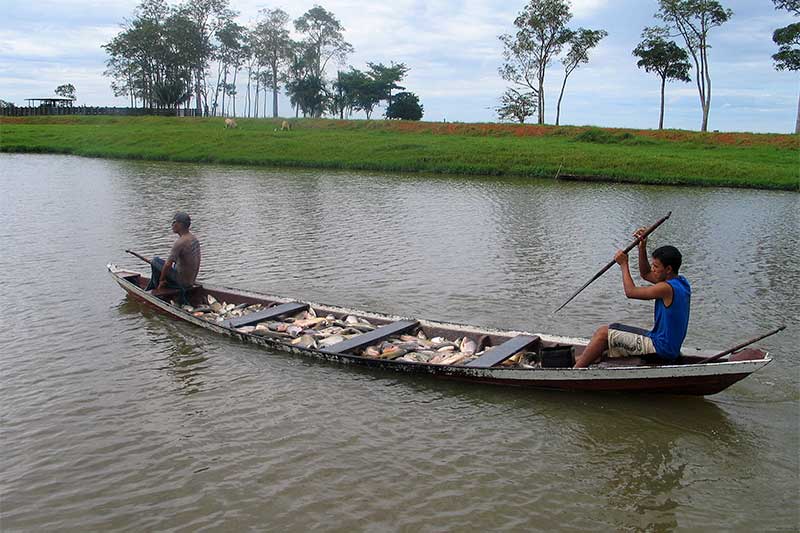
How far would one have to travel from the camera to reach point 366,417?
25.7 feet

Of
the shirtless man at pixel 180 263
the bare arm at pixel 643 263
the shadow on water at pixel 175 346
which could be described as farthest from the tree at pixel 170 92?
the bare arm at pixel 643 263

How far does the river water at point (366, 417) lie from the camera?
6.10 m

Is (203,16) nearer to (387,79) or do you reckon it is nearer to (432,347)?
(387,79)

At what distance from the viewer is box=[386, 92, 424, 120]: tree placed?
69.6 meters

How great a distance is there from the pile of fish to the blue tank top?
174cm

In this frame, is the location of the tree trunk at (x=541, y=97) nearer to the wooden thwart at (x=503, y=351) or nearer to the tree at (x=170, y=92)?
the tree at (x=170, y=92)

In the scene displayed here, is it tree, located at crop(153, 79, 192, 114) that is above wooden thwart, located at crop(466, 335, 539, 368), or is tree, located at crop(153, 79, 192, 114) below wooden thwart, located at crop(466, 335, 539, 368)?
above

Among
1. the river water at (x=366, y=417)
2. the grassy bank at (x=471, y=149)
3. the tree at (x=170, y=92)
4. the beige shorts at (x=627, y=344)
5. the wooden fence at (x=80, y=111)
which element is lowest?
the river water at (x=366, y=417)

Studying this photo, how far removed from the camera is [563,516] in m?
6.06

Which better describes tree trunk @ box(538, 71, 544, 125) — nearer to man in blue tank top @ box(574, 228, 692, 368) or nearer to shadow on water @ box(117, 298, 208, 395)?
shadow on water @ box(117, 298, 208, 395)

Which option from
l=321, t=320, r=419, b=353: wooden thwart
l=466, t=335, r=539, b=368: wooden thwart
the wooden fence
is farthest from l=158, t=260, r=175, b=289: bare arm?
the wooden fence

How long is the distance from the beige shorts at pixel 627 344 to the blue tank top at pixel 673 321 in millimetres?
84

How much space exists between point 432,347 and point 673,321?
3244 mm

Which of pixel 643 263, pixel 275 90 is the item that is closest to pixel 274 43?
pixel 275 90
